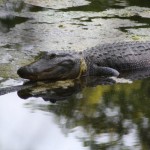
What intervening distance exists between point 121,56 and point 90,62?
1.63 ft

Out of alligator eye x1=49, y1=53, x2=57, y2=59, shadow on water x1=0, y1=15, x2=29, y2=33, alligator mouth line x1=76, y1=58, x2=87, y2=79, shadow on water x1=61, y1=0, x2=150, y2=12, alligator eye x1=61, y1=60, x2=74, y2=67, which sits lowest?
shadow on water x1=61, y1=0, x2=150, y2=12

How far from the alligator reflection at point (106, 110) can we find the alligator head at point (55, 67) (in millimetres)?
239

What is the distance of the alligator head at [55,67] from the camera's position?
6.73 m

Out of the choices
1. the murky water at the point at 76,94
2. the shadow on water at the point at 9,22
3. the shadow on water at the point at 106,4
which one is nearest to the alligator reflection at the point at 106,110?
the murky water at the point at 76,94

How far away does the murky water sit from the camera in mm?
5047

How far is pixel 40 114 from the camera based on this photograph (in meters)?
5.78

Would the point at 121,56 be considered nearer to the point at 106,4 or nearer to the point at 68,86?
the point at 68,86

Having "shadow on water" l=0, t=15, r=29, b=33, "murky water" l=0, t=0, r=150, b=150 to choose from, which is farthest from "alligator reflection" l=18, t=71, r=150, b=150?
"shadow on water" l=0, t=15, r=29, b=33

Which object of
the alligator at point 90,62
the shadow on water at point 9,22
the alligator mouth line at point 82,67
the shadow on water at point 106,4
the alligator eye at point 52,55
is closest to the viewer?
the alligator at point 90,62

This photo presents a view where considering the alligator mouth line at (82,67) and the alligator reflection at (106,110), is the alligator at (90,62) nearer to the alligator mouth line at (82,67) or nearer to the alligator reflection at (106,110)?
the alligator mouth line at (82,67)

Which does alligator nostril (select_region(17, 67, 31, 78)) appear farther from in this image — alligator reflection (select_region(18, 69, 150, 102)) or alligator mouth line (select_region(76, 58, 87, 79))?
alligator mouth line (select_region(76, 58, 87, 79))

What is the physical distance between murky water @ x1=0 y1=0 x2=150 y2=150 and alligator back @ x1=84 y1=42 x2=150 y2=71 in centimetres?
39

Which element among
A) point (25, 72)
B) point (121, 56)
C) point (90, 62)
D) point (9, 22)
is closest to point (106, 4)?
point (9, 22)

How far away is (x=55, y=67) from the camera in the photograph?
6.97m
